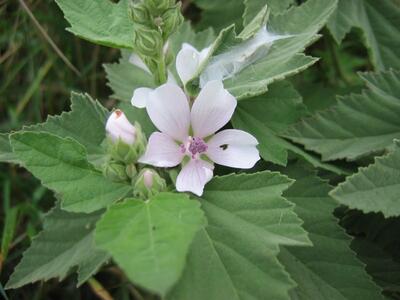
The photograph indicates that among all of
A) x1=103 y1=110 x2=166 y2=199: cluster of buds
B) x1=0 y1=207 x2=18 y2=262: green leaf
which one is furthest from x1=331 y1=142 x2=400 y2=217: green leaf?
x1=0 y1=207 x2=18 y2=262: green leaf

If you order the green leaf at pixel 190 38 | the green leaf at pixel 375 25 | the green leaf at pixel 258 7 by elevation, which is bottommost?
the green leaf at pixel 190 38

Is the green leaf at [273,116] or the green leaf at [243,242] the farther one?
the green leaf at [273,116]

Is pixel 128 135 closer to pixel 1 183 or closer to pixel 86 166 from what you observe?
pixel 86 166

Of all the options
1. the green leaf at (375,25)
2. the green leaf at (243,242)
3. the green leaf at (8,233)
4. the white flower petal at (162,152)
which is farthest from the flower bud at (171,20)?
the green leaf at (8,233)

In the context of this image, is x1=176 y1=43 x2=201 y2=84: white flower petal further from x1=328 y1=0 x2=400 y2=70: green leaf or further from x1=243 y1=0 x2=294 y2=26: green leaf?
x1=328 y1=0 x2=400 y2=70: green leaf

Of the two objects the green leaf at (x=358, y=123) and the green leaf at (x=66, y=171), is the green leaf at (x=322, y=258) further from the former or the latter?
the green leaf at (x=66, y=171)
